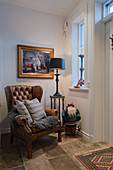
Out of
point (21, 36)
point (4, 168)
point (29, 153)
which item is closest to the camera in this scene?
point (4, 168)

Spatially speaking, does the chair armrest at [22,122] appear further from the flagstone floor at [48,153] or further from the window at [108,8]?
the window at [108,8]

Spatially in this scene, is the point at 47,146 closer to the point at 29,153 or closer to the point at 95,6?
the point at 29,153

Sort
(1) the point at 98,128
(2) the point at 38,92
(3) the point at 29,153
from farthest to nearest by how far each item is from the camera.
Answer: (2) the point at 38,92 → (1) the point at 98,128 → (3) the point at 29,153

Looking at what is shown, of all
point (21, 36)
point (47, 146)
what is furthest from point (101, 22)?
point (47, 146)

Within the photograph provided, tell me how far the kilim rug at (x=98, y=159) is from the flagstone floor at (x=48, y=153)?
0.28 feet

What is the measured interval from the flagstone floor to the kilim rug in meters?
0.09

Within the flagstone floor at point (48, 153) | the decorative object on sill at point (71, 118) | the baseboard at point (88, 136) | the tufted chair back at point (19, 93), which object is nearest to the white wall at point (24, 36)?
the tufted chair back at point (19, 93)

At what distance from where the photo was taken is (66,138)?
8.52 feet

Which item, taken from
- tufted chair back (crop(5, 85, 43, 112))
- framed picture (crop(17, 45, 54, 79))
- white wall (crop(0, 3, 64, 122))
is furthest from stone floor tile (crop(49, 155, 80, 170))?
framed picture (crop(17, 45, 54, 79))

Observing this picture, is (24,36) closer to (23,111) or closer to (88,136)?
(23,111)

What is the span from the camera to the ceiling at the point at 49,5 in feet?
9.37

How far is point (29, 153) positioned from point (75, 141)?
947mm

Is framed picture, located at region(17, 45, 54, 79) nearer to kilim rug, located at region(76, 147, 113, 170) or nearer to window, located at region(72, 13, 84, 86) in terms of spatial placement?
window, located at region(72, 13, 84, 86)

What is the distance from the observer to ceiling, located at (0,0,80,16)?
2.86m
